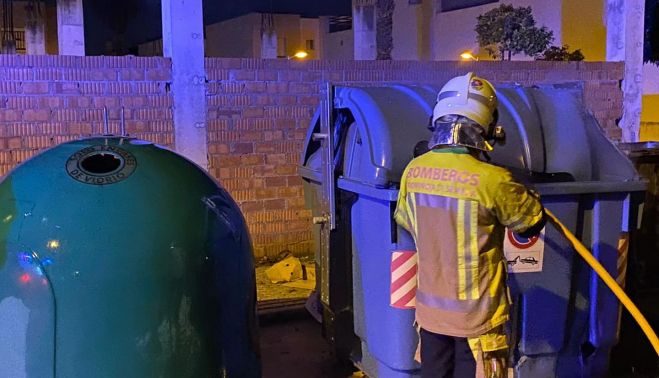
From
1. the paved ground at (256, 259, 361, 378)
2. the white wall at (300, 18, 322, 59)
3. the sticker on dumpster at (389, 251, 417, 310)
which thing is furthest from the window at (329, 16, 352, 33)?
the sticker on dumpster at (389, 251, 417, 310)

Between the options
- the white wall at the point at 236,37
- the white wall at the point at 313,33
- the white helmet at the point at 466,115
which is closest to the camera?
the white helmet at the point at 466,115

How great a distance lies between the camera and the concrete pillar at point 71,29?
411 inches

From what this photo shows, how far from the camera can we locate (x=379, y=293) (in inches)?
153

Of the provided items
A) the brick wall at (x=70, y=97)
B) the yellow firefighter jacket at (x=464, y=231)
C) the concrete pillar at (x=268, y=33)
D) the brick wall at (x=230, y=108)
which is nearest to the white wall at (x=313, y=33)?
the concrete pillar at (x=268, y=33)

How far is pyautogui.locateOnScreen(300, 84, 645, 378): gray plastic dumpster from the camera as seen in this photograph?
12.5ft

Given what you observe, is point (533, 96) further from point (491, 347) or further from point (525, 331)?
point (491, 347)

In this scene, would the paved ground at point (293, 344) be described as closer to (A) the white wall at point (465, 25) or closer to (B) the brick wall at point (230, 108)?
(B) the brick wall at point (230, 108)

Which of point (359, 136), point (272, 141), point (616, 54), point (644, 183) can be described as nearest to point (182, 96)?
point (272, 141)

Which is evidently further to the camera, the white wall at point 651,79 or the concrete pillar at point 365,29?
the white wall at point 651,79

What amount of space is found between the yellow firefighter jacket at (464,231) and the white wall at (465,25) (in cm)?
1565

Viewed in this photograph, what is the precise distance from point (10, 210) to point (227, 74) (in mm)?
4784

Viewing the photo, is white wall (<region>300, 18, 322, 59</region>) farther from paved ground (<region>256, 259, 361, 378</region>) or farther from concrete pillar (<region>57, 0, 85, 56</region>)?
paved ground (<region>256, 259, 361, 378</region>)

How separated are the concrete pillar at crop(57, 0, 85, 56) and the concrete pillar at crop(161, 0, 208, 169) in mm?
3428

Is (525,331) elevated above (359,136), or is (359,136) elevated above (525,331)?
(359,136)
